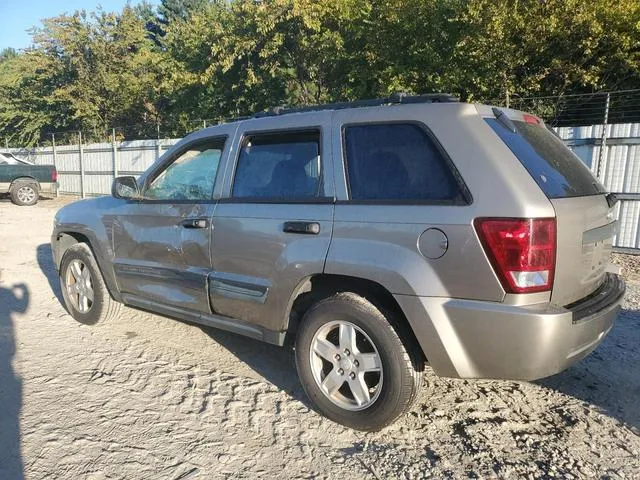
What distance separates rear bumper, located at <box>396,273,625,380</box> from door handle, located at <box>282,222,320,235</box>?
0.67 meters

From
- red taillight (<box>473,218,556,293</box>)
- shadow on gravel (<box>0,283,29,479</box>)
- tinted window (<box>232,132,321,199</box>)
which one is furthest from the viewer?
tinted window (<box>232,132,321,199</box>)

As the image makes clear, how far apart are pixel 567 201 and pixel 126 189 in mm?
3356

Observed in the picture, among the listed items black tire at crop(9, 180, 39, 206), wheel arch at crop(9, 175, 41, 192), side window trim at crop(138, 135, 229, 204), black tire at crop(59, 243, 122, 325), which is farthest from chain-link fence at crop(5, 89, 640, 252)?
side window trim at crop(138, 135, 229, 204)

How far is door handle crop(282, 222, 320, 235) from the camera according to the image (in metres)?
3.04

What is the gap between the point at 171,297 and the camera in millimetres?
3998

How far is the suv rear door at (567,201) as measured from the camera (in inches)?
102

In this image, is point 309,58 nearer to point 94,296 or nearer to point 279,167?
point 94,296

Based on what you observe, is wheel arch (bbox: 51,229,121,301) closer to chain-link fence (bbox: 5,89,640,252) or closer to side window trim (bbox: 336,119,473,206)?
side window trim (bbox: 336,119,473,206)

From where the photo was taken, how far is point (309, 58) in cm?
1532

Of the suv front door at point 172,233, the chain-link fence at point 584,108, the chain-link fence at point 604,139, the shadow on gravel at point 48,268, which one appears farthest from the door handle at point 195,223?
the chain-link fence at point 584,108

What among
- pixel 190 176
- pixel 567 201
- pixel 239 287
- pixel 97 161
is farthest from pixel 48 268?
pixel 97 161

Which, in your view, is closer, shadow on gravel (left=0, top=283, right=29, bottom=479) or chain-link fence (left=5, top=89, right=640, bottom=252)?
shadow on gravel (left=0, top=283, right=29, bottom=479)

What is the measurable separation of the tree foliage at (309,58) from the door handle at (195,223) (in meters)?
8.94

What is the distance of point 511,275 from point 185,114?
19157 millimetres
